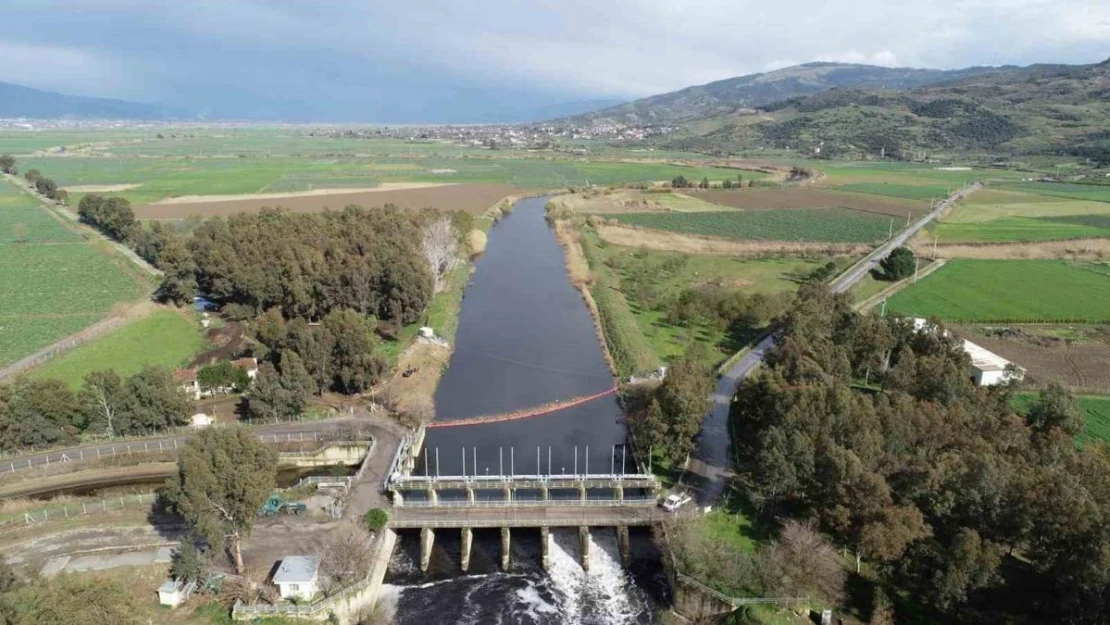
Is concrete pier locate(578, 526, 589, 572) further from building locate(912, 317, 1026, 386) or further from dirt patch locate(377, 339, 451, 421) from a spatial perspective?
building locate(912, 317, 1026, 386)

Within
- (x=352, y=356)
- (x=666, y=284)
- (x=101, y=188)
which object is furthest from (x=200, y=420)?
(x=101, y=188)

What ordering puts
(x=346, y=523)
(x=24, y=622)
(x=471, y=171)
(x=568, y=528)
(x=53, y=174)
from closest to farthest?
(x=24, y=622)
(x=346, y=523)
(x=568, y=528)
(x=53, y=174)
(x=471, y=171)

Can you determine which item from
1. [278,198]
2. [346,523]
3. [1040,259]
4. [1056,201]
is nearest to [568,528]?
[346,523]

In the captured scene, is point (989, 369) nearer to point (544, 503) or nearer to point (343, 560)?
point (544, 503)

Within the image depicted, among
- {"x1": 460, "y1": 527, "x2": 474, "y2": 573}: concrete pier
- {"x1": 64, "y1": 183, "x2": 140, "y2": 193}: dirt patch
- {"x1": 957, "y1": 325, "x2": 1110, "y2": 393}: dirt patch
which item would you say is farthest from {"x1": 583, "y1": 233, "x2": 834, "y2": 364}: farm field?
{"x1": 64, "y1": 183, "x2": 140, "y2": 193}: dirt patch

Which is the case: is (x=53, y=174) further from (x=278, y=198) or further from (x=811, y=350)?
(x=811, y=350)
